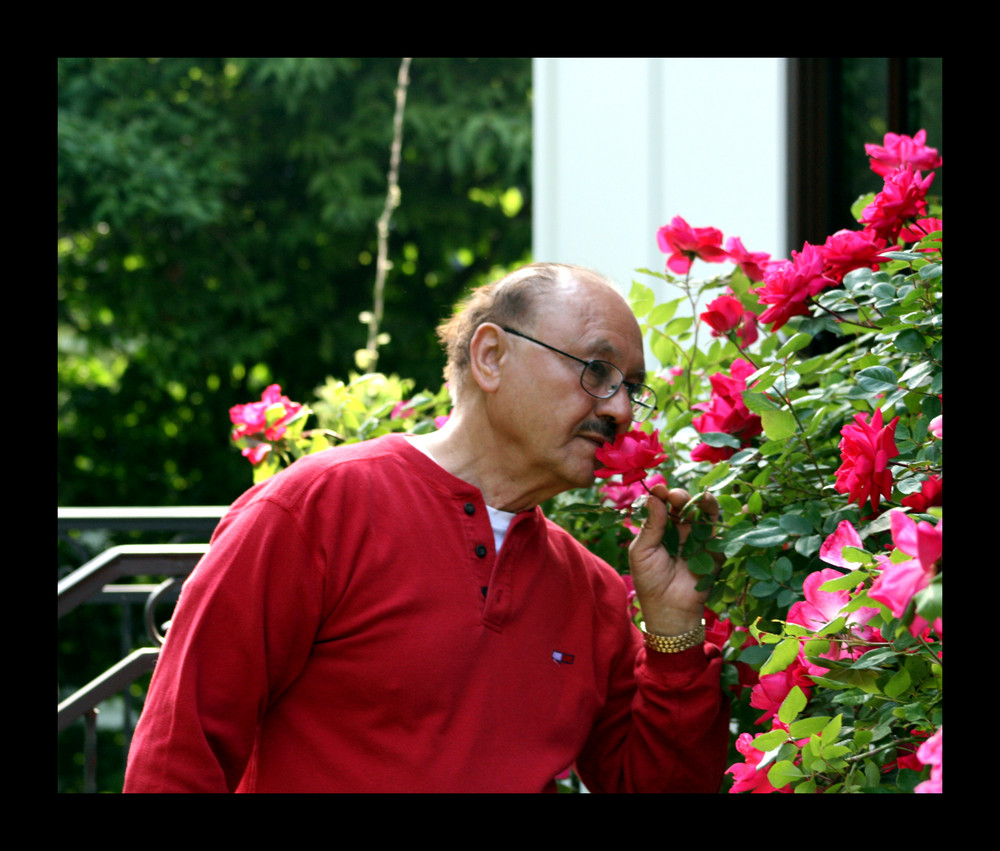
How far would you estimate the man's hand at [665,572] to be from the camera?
1.52 meters

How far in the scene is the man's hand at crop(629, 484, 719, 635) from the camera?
152 cm

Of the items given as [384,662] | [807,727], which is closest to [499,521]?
[384,662]

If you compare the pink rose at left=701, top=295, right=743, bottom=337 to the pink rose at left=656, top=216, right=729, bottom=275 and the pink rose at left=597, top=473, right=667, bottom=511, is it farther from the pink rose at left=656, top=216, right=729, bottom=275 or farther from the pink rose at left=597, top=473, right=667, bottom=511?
the pink rose at left=597, top=473, right=667, bottom=511

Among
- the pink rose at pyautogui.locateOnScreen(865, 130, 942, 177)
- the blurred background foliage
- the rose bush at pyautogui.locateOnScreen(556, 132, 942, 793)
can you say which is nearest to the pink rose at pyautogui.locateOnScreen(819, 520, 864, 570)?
the rose bush at pyautogui.locateOnScreen(556, 132, 942, 793)

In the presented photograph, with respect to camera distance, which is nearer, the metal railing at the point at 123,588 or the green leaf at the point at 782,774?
the green leaf at the point at 782,774

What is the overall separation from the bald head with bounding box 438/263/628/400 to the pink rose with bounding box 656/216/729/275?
0.47 feet

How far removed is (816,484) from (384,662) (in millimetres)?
678

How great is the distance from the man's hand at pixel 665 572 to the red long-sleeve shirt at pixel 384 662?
0.08m

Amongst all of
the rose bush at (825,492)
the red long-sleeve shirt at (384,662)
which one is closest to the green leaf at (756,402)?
the rose bush at (825,492)

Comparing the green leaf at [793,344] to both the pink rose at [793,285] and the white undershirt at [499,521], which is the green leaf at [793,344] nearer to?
the pink rose at [793,285]

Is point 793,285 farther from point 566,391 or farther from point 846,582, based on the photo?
point 846,582

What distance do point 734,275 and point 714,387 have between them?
278 mm

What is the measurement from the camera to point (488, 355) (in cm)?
158
